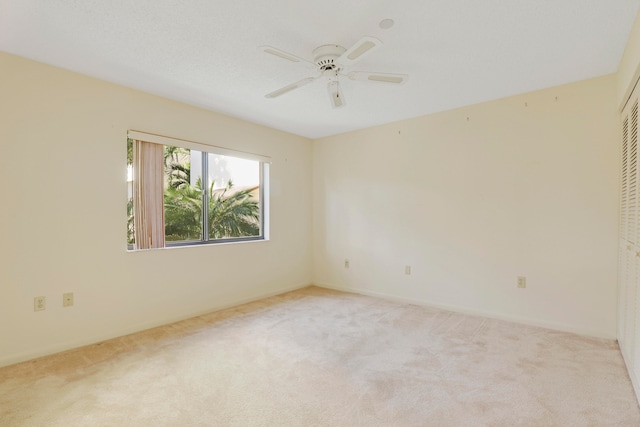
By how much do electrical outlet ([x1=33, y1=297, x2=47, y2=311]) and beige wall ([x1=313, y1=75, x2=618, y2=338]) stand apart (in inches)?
130

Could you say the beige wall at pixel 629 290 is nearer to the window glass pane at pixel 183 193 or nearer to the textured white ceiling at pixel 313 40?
the textured white ceiling at pixel 313 40

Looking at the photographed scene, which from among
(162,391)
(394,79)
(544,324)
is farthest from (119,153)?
(544,324)

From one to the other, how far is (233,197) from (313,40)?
2.67 metres

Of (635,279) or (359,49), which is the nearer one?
(359,49)

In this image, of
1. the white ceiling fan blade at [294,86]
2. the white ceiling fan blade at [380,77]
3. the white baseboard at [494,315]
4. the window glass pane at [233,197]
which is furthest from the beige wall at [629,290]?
the window glass pane at [233,197]

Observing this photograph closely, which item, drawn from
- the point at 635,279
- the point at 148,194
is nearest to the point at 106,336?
the point at 148,194

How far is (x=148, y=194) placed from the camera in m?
3.16

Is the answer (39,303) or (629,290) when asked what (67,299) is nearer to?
(39,303)

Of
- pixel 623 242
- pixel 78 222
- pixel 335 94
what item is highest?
pixel 335 94

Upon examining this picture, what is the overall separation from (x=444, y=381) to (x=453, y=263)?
1.77 metres

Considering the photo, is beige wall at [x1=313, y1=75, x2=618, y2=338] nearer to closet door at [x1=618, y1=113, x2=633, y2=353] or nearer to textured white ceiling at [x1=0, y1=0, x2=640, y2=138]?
closet door at [x1=618, y1=113, x2=633, y2=353]

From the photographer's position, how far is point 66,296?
2584mm

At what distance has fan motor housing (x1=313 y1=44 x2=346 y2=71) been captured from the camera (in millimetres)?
2186

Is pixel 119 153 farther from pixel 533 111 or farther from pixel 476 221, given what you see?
pixel 533 111
